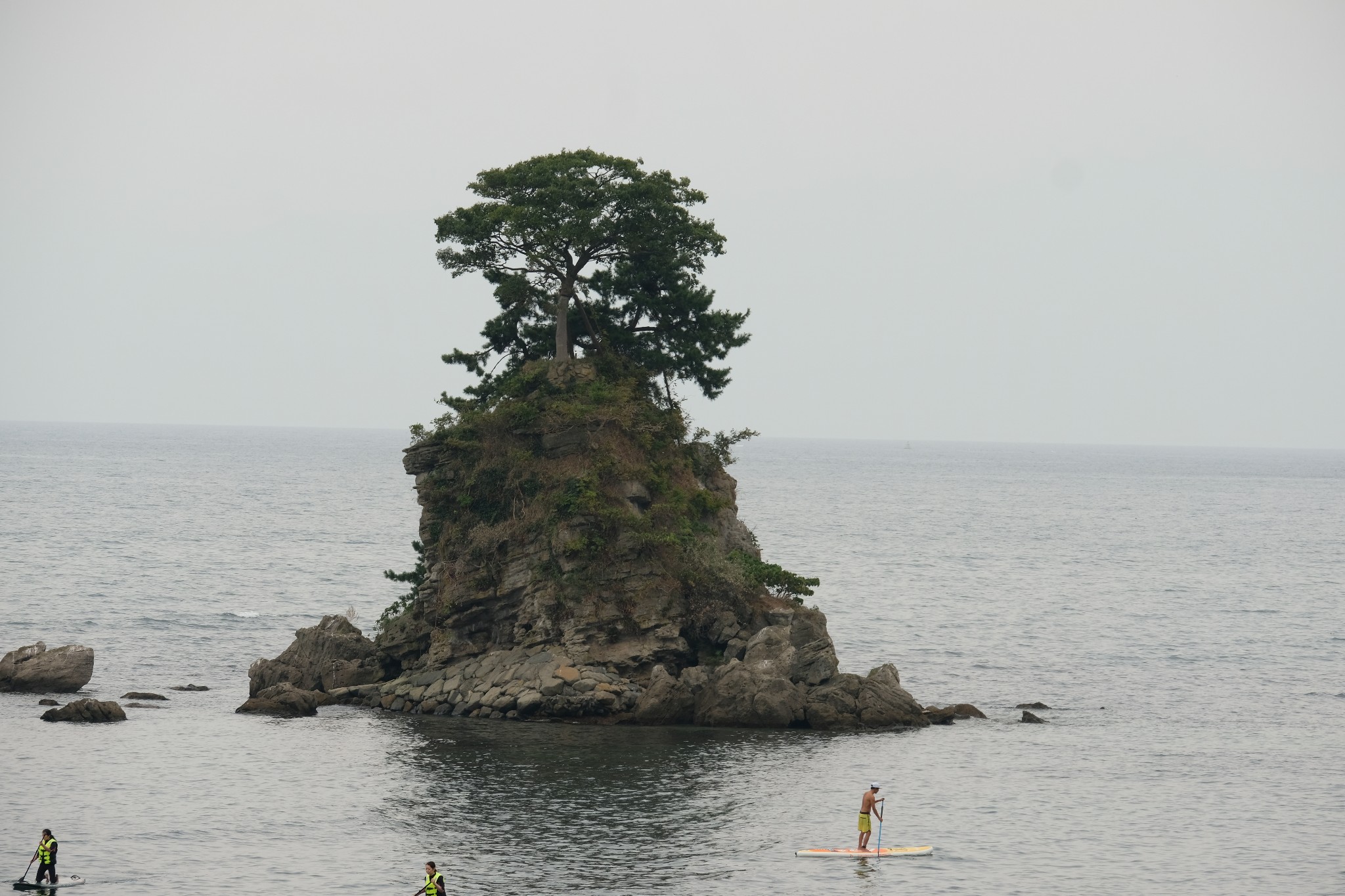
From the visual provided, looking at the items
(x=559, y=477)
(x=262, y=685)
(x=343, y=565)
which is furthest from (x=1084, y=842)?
(x=343, y=565)

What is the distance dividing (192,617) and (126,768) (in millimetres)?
39921

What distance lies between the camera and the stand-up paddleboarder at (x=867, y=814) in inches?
1743

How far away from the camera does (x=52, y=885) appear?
129ft

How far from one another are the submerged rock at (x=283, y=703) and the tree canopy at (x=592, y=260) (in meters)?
18.0

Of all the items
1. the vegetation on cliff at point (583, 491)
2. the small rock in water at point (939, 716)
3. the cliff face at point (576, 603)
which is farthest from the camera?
A: the vegetation on cliff at point (583, 491)

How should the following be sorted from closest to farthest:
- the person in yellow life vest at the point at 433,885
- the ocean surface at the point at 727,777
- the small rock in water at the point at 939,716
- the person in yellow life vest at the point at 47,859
Answer: the person in yellow life vest at the point at 433,885, the person in yellow life vest at the point at 47,859, the ocean surface at the point at 727,777, the small rock in water at the point at 939,716

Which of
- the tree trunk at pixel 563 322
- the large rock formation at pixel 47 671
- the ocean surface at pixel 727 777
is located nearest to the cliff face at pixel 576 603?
the ocean surface at pixel 727 777

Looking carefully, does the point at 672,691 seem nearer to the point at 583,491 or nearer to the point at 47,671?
the point at 583,491

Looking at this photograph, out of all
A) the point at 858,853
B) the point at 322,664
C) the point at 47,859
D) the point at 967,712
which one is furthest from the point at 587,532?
the point at 47,859

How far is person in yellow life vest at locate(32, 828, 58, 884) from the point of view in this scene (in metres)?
39.4

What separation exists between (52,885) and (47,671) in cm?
2933

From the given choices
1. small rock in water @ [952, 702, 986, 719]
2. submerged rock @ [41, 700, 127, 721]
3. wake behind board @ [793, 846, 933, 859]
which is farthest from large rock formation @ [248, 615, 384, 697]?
wake behind board @ [793, 846, 933, 859]

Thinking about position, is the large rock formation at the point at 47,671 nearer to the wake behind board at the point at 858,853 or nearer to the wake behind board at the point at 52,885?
the wake behind board at the point at 52,885

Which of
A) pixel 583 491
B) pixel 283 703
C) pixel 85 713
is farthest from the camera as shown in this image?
pixel 583 491
